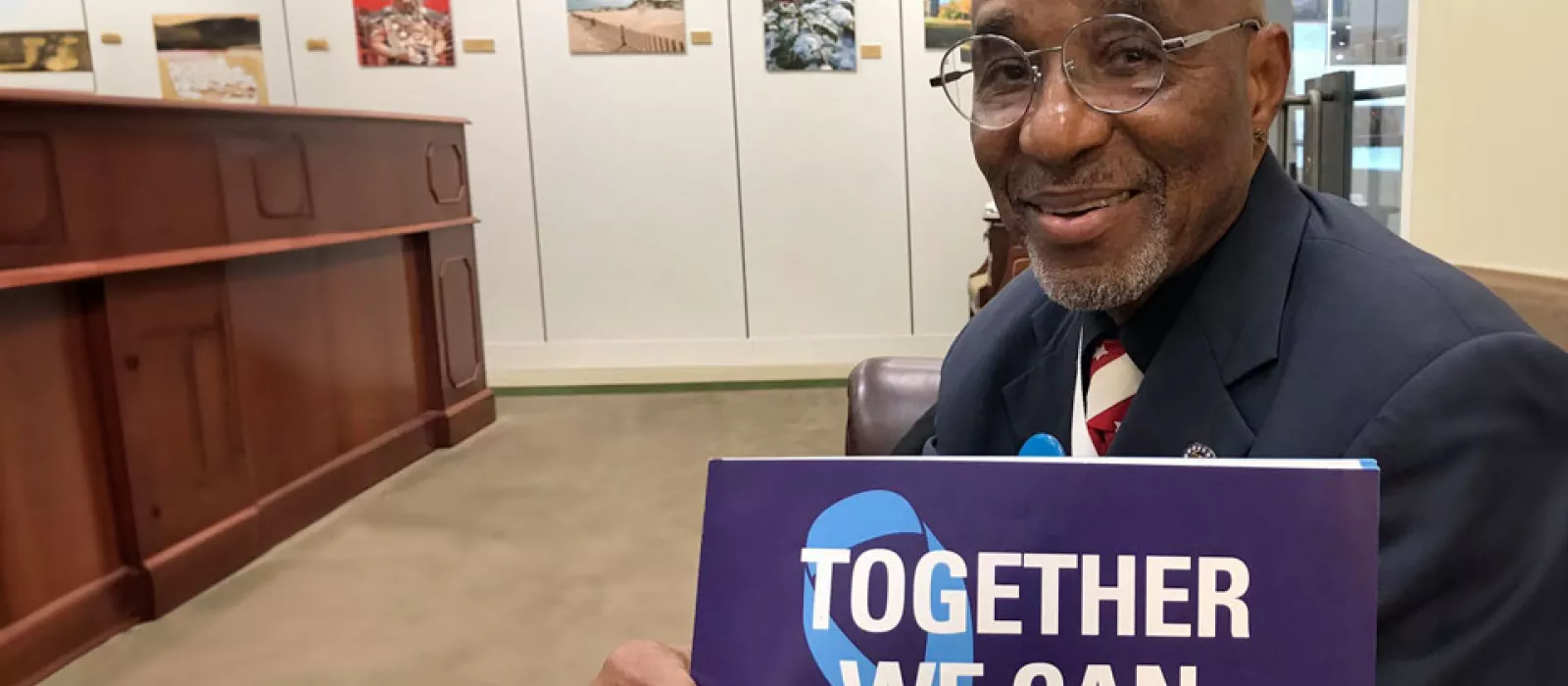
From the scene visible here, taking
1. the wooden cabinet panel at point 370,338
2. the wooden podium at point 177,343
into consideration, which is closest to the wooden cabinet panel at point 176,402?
the wooden podium at point 177,343

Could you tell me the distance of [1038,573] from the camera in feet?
2.02

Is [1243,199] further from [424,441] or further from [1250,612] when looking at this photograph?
[424,441]

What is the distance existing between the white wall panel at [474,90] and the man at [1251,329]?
15.1 feet

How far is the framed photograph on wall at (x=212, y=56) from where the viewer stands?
5242mm

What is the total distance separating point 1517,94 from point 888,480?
1408mm

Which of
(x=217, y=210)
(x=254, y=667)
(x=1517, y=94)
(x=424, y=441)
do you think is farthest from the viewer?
(x=424, y=441)

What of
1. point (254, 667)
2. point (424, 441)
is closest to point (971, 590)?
point (254, 667)

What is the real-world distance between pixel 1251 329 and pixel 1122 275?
0.11 m

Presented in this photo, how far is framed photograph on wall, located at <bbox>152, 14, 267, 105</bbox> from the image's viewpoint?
5.24 m

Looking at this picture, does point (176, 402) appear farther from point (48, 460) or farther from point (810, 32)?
point (810, 32)

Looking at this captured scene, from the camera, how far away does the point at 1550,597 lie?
27.8 inches

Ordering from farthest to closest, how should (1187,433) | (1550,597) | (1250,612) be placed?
(1187,433) → (1550,597) → (1250,612)

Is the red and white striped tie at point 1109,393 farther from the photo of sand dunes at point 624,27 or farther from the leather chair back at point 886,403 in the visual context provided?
the photo of sand dunes at point 624,27

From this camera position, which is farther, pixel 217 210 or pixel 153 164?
pixel 217 210
